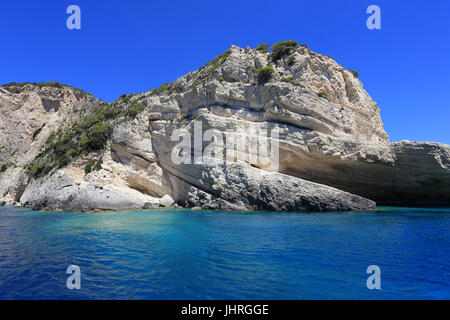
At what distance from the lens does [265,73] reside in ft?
87.7

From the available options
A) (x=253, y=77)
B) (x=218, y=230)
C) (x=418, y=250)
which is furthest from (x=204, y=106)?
(x=418, y=250)

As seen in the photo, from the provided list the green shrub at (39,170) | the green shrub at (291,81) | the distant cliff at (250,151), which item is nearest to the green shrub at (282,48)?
the distant cliff at (250,151)

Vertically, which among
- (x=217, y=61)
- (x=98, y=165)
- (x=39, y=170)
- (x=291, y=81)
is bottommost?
(x=39, y=170)

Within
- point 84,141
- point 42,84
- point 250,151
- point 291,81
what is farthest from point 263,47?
point 42,84

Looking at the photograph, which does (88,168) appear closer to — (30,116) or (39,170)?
(39,170)

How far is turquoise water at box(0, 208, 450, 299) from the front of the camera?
5.37m

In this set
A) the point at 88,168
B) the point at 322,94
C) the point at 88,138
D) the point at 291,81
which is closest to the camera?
the point at 291,81

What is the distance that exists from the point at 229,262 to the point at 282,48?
90.0ft

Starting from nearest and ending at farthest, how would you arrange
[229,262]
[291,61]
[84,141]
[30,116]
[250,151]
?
[229,262]
[250,151]
[291,61]
[84,141]
[30,116]

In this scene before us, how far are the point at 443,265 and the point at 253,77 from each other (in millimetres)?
23885

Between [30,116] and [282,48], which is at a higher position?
[282,48]

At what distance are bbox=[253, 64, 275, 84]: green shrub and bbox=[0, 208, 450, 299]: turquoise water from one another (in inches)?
722

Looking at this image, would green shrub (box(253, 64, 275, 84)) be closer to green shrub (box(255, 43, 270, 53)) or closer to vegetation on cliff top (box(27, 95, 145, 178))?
green shrub (box(255, 43, 270, 53))

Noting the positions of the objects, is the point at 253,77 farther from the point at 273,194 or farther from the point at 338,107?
the point at 273,194
